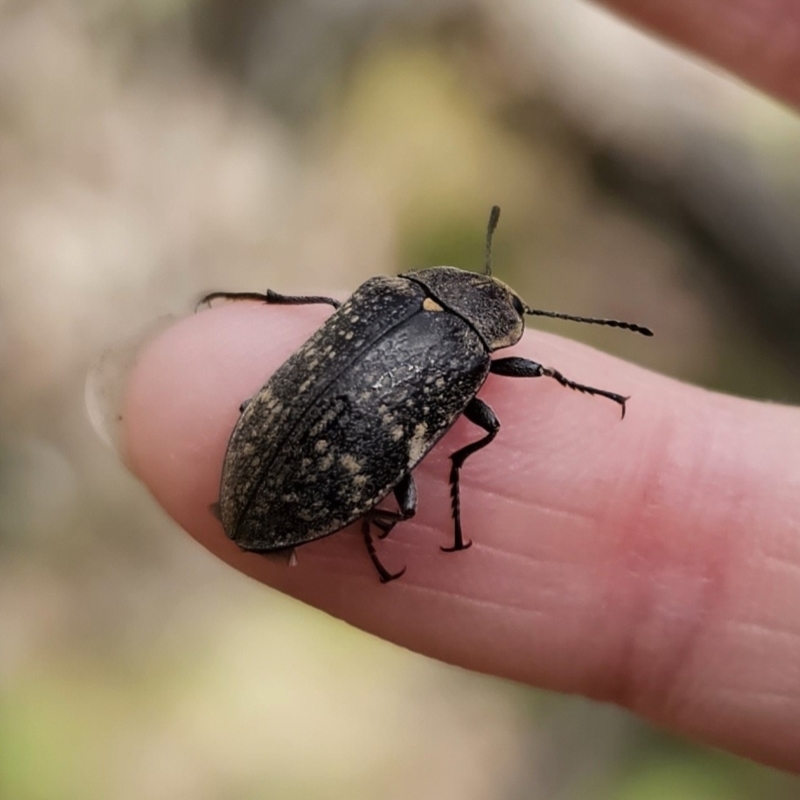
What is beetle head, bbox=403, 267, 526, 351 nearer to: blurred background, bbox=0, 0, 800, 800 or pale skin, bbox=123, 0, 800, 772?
pale skin, bbox=123, 0, 800, 772

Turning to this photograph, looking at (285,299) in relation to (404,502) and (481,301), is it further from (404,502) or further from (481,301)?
(404,502)

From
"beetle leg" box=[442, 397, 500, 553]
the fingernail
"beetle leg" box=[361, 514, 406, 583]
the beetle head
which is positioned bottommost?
"beetle leg" box=[361, 514, 406, 583]

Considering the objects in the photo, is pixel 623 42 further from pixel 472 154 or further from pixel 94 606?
pixel 94 606

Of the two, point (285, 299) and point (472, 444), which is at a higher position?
point (285, 299)

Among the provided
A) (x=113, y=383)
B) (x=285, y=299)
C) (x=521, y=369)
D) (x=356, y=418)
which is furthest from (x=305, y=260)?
(x=356, y=418)

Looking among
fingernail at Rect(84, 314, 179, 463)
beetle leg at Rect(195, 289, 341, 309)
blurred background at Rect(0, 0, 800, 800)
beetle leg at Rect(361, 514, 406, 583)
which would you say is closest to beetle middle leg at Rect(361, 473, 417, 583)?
beetle leg at Rect(361, 514, 406, 583)

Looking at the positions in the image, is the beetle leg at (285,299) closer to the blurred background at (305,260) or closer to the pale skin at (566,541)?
the pale skin at (566,541)
